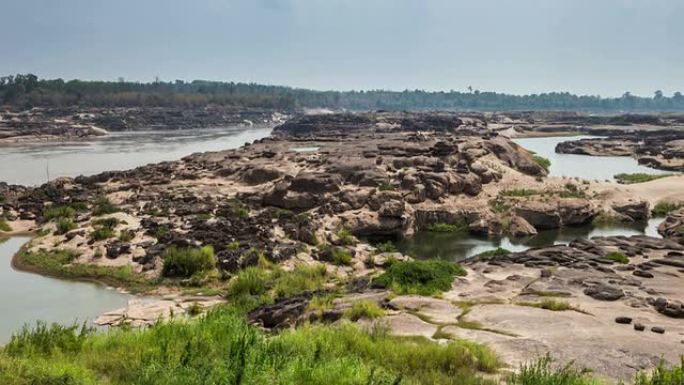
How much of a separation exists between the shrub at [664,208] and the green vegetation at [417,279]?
2789cm

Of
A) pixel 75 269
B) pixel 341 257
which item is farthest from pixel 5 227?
pixel 341 257

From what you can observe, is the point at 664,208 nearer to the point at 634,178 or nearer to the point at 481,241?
the point at 634,178

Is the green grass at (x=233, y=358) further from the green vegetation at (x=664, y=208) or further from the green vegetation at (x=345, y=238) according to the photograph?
the green vegetation at (x=664, y=208)

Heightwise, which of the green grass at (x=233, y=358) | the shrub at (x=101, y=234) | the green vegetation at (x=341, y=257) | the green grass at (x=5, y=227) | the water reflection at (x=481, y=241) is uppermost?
the green grass at (x=233, y=358)

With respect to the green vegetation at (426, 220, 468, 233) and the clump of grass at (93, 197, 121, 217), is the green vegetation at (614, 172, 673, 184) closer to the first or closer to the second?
the green vegetation at (426, 220, 468, 233)

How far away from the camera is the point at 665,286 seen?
68.4 feet

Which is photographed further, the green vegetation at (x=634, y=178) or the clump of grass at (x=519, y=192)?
the green vegetation at (x=634, y=178)

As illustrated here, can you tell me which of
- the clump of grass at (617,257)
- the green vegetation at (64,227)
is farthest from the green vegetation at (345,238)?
the green vegetation at (64,227)

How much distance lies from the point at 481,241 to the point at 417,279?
15686mm

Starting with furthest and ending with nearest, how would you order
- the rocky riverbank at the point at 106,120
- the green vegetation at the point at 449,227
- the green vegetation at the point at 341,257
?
1. the rocky riverbank at the point at 106,120
2. the green vegetation at the point at 449,227
3. the green vegetation at the point at 341,257

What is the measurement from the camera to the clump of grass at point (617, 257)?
2535 centimetres

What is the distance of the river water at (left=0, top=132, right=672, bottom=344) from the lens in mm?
21359

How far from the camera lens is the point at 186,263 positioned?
2503 cm

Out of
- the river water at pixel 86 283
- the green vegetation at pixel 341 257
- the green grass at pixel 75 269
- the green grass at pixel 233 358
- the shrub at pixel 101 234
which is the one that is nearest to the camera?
the green grass at pixel 233 358
